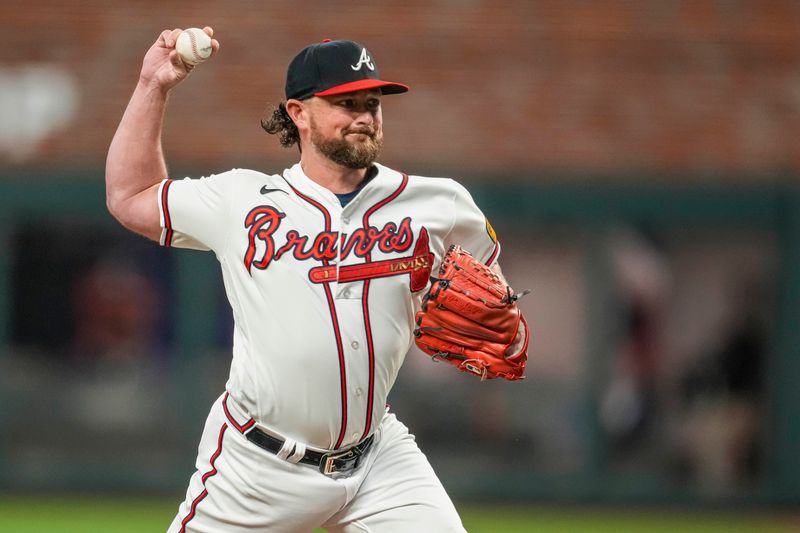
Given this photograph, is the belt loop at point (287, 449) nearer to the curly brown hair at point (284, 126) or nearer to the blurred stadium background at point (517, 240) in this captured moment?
the curly brown hair at point (284, 126)

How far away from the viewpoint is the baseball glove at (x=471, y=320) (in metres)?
3.88

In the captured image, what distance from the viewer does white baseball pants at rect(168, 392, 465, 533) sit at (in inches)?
151

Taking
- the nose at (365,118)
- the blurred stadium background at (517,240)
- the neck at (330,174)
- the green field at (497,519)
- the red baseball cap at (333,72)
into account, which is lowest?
the green field at (497,519)

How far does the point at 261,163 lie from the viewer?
32.2 ft

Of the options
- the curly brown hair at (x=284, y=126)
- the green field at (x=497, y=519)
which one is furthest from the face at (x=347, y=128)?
the green field at (x=497, y=519)

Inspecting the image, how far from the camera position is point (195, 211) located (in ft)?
12.9

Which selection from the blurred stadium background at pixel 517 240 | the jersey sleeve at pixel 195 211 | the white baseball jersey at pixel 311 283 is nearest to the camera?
the white baseball jersey at pixel 311 283

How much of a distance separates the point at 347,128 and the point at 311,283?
52 centimetres

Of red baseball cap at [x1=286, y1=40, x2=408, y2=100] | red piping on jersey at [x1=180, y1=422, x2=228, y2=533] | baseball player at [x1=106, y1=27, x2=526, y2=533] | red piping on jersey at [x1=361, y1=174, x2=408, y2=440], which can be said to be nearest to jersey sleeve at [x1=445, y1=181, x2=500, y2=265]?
baseball player at [x1=106, y1=27, x2=526, y2=533]

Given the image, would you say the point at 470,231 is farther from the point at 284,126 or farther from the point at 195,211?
the point at 195,211

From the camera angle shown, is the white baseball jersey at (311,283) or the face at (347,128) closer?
the white baseball jersey at (311,283)

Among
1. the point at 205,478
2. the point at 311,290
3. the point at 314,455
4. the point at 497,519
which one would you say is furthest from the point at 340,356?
the point at 497,519

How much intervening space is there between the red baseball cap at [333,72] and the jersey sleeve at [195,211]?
Result: 43 cm

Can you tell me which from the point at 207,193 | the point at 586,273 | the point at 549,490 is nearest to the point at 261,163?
the point at 586,273
